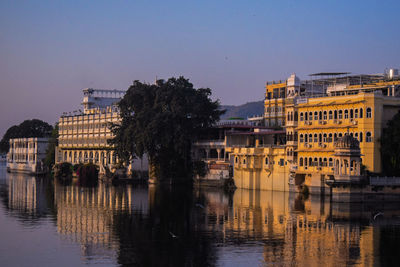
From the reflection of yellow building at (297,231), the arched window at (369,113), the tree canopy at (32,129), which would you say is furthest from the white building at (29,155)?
the arched window at (369,113)

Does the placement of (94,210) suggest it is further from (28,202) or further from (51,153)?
(51,153)

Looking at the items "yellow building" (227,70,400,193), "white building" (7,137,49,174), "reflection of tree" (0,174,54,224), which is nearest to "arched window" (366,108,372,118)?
"yellow building" (227,70,400,193)

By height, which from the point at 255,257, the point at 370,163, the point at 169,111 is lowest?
the point at 255,257

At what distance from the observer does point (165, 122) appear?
74.4 m

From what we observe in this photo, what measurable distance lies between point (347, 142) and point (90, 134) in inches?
2246

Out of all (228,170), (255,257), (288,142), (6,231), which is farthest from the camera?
(228,170)

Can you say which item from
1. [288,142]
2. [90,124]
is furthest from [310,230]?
[90,124]

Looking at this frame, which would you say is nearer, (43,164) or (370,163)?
(370,163)

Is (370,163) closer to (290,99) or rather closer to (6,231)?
(290,99)

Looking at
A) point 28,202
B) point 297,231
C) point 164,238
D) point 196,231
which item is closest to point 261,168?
point 28,202

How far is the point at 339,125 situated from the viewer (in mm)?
59188

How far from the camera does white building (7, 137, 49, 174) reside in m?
115

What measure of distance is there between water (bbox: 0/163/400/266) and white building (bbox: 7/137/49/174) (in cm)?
5428

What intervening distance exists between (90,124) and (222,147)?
33.1 metres
